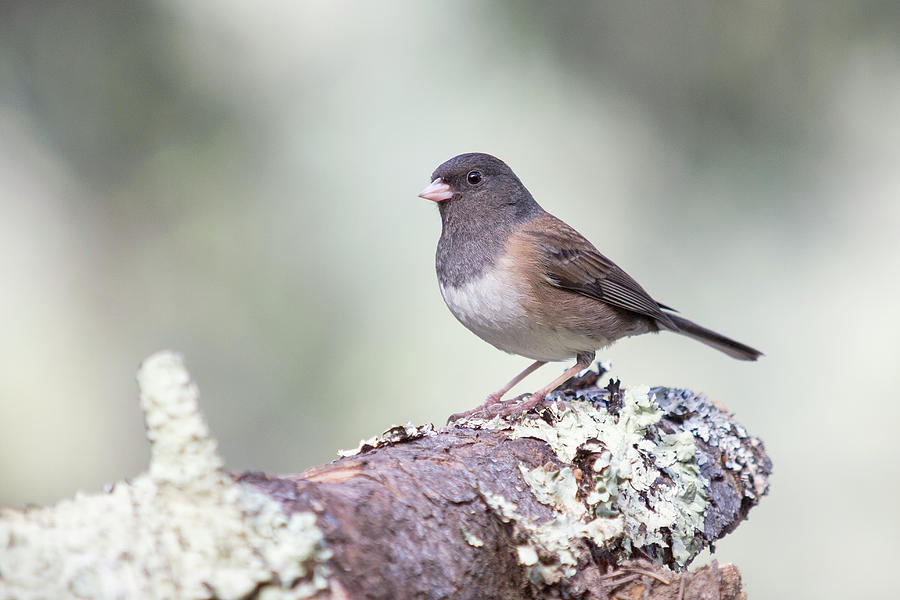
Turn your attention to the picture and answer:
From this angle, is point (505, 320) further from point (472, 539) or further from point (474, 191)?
point (472, 539)

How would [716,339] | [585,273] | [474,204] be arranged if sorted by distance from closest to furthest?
[585,273], [474,204], [716,339]

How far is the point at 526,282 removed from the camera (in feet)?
9.08

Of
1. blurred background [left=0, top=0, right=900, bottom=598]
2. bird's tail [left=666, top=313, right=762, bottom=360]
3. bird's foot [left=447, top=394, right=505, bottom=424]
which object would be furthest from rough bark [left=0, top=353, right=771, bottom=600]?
blurred background [left=0, top=0, right=900, bottom=598]

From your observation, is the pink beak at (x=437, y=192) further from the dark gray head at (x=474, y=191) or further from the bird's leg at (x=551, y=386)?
the bird's leg at (x=551, y=386)

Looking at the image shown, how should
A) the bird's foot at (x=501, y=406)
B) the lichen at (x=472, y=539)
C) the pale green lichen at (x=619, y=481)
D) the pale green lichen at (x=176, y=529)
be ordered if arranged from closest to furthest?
the pale green lichen at (x=176, y=529) < the lichen at (x=472, y=539) < the pale green lichen at (x=619, y=481) < the bird's foot at (x=501, y=406)

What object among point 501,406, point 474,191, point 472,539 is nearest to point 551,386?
point 501,406

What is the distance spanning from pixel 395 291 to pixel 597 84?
1.22m

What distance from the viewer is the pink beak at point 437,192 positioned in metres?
3.07

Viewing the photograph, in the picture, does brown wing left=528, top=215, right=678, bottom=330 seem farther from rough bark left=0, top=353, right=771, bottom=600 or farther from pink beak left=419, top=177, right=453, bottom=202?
rough bark left=0, top=353, right=771, bottom=600

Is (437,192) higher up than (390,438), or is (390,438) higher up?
(437,192)

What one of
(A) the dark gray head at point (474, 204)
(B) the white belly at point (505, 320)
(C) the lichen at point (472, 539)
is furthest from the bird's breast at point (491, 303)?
(C) the lichen at point (472, 539)

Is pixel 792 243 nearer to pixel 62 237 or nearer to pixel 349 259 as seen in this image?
pixel 349 259

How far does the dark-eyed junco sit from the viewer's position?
274cm

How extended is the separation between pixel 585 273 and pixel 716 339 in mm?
658
